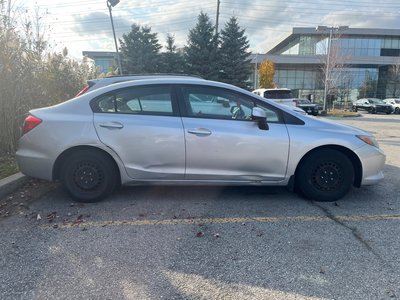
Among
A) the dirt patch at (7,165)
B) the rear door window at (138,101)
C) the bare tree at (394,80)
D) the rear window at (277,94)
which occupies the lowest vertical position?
the dirt patch at (7,165)

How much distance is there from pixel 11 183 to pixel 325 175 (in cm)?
427

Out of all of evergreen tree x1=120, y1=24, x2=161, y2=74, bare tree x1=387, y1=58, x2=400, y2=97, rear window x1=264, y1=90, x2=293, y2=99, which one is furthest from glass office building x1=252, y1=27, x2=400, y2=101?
rear window x1=264, y1=90, x2=293, y2=99

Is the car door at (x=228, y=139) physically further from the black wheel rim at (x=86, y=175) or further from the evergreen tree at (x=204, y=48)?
the evergreen tree at (x=204, y=48)

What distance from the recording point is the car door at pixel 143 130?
4.48 m

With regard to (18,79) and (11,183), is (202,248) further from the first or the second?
(18,79)

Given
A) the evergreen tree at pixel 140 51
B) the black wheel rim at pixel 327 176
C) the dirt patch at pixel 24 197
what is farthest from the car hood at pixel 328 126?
the evergreen tree at pixel 140 51

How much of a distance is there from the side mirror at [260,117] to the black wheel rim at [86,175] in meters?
2.06

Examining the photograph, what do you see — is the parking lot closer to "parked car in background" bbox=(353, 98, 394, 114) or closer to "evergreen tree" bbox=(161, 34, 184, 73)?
"evergreen tree" bbox=(161, 34, 184, 73)

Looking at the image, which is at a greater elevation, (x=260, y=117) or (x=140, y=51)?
(x=140, y=51)

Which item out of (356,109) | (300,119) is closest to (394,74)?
(356,109)

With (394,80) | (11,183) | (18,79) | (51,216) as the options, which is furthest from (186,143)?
(394,80)

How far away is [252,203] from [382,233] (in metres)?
1.55

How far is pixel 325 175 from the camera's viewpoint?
4.75 m

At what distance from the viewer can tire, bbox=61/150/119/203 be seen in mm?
4566
